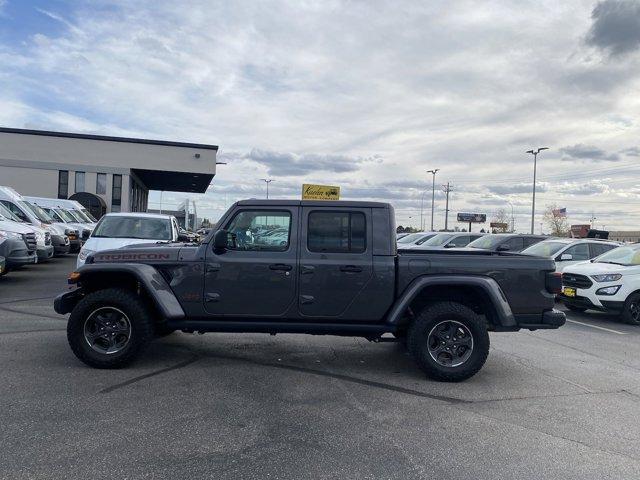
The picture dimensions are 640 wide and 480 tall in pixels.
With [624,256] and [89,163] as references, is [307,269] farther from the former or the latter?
[89,163]

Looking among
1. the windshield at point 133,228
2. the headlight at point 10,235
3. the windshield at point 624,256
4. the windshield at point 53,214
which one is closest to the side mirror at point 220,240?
the windshield at point 133,228

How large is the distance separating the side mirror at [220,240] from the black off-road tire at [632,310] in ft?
26.6

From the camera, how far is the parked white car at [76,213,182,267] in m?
10.7

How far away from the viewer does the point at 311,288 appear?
5512 millimetres

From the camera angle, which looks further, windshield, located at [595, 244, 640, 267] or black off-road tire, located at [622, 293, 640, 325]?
windshield, located at [595, 244, 640, 267]

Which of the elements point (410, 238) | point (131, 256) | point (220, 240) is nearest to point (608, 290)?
point (220, 240)

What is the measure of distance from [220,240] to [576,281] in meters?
7.88

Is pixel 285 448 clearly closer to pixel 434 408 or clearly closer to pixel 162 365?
pixel 434 408

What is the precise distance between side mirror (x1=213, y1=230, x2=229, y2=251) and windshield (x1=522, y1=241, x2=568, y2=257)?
9.84 meters

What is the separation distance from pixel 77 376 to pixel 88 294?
0.92m

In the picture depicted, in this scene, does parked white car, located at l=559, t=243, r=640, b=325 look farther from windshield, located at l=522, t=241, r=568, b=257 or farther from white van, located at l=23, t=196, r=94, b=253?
white van, located at l=23, t=196, r=94, b=253

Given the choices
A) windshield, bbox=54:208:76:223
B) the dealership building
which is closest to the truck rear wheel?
windshield, bbox=54:208:76:223

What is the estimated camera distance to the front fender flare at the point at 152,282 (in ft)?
18.0

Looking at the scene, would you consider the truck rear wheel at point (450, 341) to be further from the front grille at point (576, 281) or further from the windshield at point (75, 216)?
the windshield at point (75, 216)
